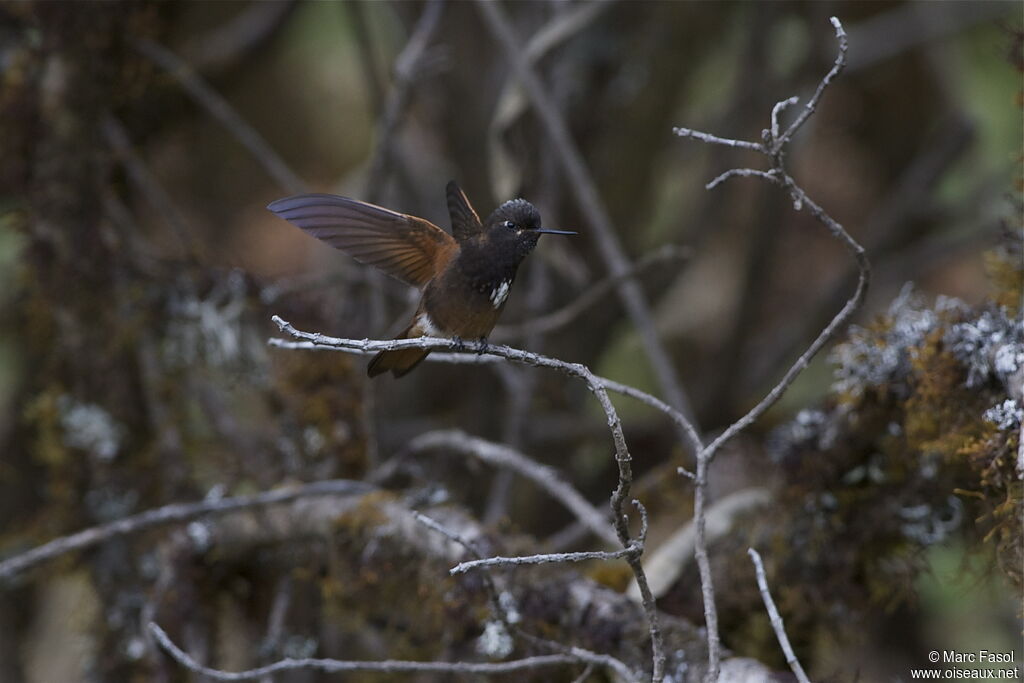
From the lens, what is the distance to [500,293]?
172 cm

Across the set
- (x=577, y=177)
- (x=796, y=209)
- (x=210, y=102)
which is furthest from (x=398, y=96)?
(x=796, y=209)

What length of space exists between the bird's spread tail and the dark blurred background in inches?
11.7

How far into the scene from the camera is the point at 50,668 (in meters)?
3.38

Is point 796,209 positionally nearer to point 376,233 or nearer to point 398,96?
point 376,233

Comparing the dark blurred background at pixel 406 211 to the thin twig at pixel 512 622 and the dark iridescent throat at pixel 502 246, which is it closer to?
the thin twig at pixel 512 622

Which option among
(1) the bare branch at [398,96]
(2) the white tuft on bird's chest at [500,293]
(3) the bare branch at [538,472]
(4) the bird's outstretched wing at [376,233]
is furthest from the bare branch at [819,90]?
(1) the bare branch at [398,96]

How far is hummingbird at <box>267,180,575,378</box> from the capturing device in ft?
5.42

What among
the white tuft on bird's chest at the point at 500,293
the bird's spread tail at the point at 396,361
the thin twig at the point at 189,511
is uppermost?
the white tuft on bird's chest at the point at 500,293

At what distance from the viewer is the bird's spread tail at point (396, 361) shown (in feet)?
5.78

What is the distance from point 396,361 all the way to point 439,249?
225mm

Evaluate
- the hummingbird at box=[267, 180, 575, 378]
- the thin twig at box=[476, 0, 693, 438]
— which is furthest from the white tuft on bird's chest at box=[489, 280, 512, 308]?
the thin twig at box=[476, 0, 693, 438]

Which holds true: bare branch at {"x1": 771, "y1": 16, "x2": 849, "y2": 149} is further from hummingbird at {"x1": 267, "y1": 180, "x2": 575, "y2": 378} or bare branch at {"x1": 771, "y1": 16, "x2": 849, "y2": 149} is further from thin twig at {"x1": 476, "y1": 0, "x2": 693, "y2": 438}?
thin twig at {"x1": 476, "y1": 0, "x2": 693, "y2": 438}

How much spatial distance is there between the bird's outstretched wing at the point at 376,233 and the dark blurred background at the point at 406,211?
47 centimetres

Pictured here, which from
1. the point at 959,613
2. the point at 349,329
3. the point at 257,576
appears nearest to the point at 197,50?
the point at 349,329
